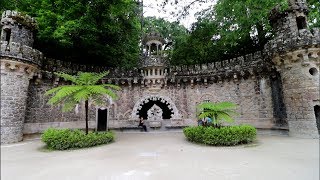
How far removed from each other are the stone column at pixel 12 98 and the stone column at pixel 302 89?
14513 mm

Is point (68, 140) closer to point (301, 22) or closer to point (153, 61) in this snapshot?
point (153, 61)

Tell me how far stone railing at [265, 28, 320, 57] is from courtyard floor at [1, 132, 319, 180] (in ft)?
16.4

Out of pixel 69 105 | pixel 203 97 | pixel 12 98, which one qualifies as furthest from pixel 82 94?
pixel 203 97

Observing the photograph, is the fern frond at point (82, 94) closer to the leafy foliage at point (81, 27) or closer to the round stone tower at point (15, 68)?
the round stone tower at point (15, 68)

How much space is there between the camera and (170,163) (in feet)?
20.7

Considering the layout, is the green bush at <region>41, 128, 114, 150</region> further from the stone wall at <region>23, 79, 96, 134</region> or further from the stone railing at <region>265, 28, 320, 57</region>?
the stone railing at <region>265, 28, 320, 57</region>

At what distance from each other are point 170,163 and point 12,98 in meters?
9.72

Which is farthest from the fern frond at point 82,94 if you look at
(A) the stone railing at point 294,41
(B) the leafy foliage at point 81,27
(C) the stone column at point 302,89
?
(C) the stone column at point 302,89

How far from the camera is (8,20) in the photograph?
1147cm

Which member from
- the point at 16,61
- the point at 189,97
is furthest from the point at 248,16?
the point at 16,61

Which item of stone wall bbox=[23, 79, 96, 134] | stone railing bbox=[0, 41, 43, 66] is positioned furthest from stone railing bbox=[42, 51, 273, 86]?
stone railing bbox=[0, 41, 43, 66]

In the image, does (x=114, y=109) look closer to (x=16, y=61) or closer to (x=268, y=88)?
(x=16, y=61)

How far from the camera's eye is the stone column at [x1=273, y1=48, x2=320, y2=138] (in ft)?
33.5

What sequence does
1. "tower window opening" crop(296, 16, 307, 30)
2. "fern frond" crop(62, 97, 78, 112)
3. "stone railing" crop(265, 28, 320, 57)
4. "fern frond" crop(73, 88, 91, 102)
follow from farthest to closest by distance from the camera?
1. "tower window opening" crop(296, 16, 307, 30)
2. "stone railing" crop(265, 28, 320, 57)
3. "fern frond" crop(62, 97, 78, 112)
4. "fern frond" crop(73, 88, 91, 102)
